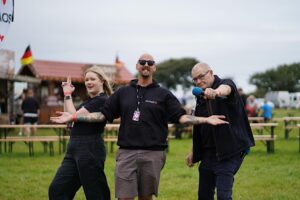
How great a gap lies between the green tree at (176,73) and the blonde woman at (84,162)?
3570 inches

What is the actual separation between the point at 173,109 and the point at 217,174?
843mm

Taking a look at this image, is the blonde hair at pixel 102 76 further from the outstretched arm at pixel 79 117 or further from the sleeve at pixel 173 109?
the sleeve at pixel 173 109

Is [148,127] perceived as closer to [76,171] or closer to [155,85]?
[155,85]

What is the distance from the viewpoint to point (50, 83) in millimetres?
31625

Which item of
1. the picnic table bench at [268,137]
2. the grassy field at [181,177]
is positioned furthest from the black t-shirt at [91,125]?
the picnic table bench at [268,137]

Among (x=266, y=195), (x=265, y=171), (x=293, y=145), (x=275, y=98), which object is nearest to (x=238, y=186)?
(x=266, y=195)

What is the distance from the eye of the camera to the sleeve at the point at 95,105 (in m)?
5.45

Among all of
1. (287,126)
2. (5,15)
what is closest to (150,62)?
(5,15)

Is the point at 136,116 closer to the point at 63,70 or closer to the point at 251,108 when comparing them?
the point at 251,108

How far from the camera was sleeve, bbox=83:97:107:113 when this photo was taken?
5.45 m

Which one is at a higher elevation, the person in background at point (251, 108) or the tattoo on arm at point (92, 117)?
the tattoo on arm at point (92, 117)

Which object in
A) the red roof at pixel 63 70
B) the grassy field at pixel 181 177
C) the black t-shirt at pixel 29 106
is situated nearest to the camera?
the grassy field at pixel 181 177

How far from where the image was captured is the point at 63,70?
33938 mm

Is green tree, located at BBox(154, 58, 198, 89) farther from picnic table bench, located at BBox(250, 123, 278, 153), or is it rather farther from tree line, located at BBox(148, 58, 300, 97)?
picnic table bench, located at BBox(250, 123, 278, 153)
